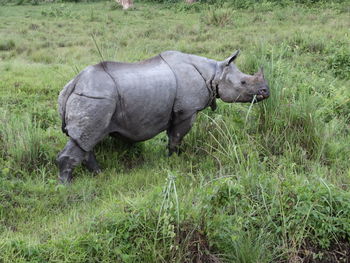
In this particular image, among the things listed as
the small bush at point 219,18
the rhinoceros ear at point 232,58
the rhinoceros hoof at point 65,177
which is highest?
the rhinoceros ear at point 232,58

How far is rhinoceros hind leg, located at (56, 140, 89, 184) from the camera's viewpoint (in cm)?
469

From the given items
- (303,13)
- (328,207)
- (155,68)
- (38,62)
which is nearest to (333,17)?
(303,13)

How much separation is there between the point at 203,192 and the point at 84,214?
108cm

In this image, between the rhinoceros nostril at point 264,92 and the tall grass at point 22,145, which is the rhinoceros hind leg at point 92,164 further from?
the rhinoceros nostril at point 264,92

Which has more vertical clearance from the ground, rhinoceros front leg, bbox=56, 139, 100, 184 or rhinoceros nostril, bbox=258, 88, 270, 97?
rhinoceros nostril, bbox=258, 88, 270, 97

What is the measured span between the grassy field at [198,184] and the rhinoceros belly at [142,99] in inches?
18.1

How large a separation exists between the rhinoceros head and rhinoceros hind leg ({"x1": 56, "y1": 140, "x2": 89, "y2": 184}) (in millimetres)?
1711

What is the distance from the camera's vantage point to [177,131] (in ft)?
17.5

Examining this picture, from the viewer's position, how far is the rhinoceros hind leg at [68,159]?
4.69 meters

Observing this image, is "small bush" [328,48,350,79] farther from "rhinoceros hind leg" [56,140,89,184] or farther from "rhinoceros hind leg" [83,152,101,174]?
"rhinoceros hind leg" [56,140,89,184]

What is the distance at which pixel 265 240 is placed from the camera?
12.4 ft

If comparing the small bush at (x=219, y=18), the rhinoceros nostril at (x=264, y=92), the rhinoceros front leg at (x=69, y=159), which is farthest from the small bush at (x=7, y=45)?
the rhinoceros nostril at (x=264, y=92)

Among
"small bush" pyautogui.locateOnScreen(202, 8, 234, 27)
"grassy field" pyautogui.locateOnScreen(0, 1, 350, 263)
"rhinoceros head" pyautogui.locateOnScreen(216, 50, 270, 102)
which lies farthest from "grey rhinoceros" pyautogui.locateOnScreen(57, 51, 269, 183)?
"small bush" pyautogui.locateOnScreen(202, 8, 234, 27)

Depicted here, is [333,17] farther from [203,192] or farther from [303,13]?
[203,192]
